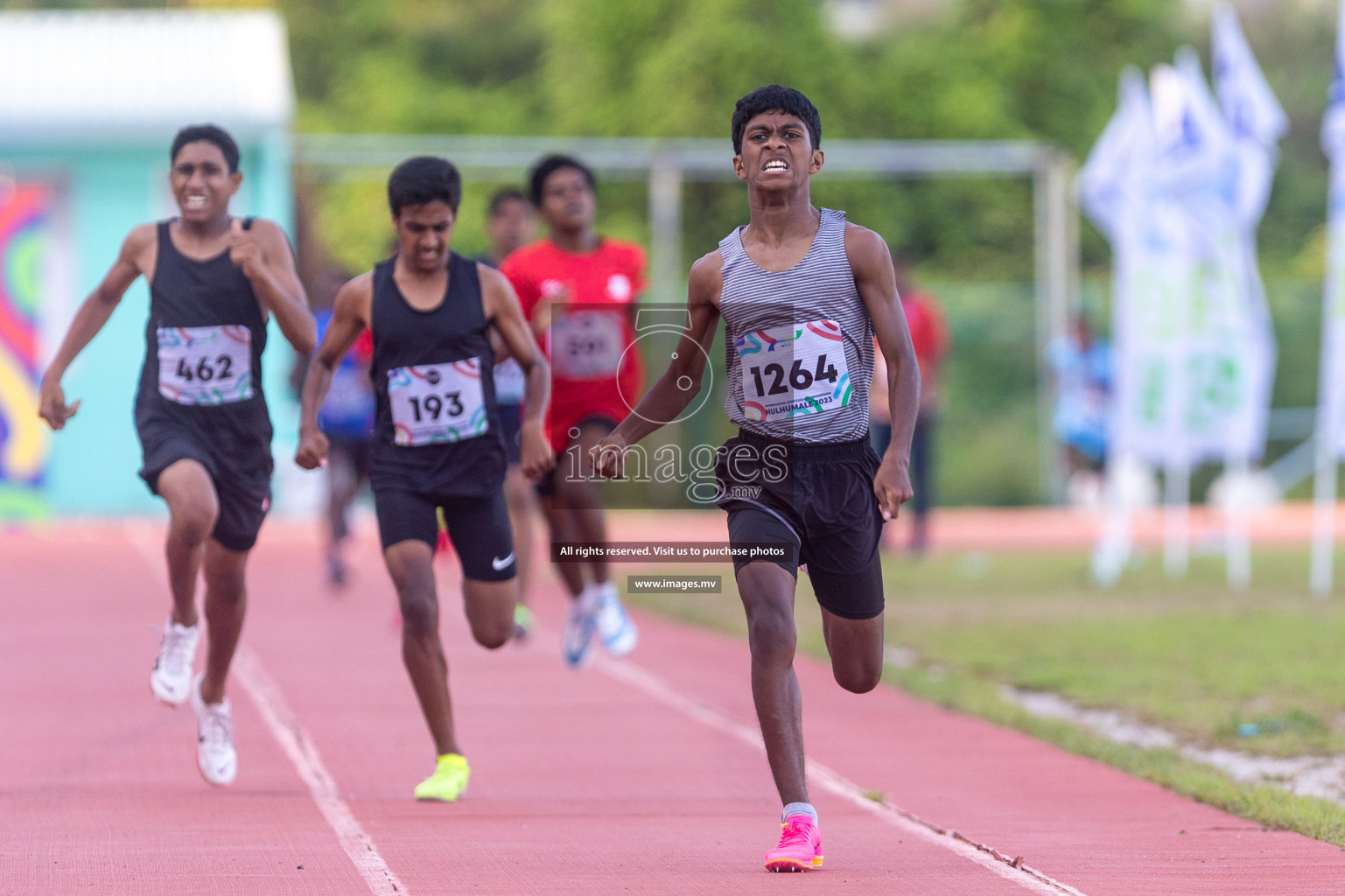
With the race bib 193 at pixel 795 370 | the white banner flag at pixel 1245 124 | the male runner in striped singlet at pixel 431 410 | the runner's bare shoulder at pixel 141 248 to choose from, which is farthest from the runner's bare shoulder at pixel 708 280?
the white banner flag at pixel 1245 124

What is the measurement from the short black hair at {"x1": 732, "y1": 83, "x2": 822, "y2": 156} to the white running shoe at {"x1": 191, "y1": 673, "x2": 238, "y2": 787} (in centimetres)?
288

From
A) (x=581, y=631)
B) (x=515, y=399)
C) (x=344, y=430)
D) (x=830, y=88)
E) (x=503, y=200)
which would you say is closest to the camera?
(x=581, y=631)

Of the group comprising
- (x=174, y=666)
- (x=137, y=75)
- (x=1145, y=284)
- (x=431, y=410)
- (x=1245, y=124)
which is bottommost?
(x=174, y=666)

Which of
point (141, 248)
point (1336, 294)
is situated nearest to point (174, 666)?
point (141, 248)

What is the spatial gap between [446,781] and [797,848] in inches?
65.7

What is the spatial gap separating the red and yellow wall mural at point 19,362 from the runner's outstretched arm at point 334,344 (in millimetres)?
16555

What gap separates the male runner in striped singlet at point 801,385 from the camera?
559cm

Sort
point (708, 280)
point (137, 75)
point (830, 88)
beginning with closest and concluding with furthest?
point (708, 280), point (137, 75), point (830, 88)

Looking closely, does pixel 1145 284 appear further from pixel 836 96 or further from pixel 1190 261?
pixel 836 96

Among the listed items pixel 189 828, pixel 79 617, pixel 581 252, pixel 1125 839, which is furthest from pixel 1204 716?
pixel 79 617

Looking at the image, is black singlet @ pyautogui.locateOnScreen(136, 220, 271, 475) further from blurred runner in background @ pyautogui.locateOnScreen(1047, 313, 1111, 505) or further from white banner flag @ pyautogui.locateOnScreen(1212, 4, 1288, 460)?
blurred runner in background @ pyautogui.locateOnScreen(1047, 313, 1111, 505)

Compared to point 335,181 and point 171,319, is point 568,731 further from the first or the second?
point 335,181

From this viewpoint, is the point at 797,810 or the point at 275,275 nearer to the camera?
the point at 797,810

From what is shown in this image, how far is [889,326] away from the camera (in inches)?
220
